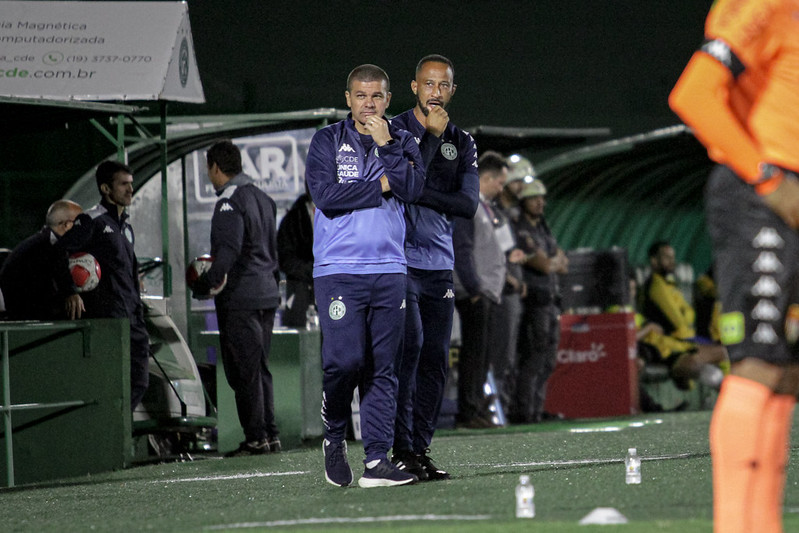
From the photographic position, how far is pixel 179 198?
14.3 meters

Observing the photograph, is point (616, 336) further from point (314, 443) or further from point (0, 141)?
point (0, 141)

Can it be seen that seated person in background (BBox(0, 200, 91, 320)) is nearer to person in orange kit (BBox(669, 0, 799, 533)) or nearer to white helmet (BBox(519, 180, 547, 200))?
white helmet (BBox(519, 180, 547, 200))

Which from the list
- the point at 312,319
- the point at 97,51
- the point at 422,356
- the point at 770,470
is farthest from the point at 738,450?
the point at 97,51

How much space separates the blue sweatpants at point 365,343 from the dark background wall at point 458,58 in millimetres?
10713

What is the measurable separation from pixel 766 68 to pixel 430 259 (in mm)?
2942

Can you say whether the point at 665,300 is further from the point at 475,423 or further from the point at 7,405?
the point at 7,405

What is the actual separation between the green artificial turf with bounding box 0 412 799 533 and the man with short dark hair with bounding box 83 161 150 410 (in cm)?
84

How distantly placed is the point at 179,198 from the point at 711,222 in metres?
10.6

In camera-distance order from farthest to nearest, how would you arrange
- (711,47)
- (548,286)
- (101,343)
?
(548,286) < (101,343) < (711,47)

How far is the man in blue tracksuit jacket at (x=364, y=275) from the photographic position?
21.3 feet

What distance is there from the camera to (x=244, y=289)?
396 inches

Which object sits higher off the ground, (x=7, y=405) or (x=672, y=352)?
(x=7, y=405)

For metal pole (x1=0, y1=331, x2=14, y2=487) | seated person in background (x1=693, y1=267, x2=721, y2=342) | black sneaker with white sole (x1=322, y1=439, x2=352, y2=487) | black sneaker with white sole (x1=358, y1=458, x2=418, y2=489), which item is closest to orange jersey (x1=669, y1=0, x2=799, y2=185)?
black sneaker with white sole (x1=358, y1=458, x2=418, y2=489)

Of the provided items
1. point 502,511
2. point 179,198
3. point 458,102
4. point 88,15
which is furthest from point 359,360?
point 458,102
